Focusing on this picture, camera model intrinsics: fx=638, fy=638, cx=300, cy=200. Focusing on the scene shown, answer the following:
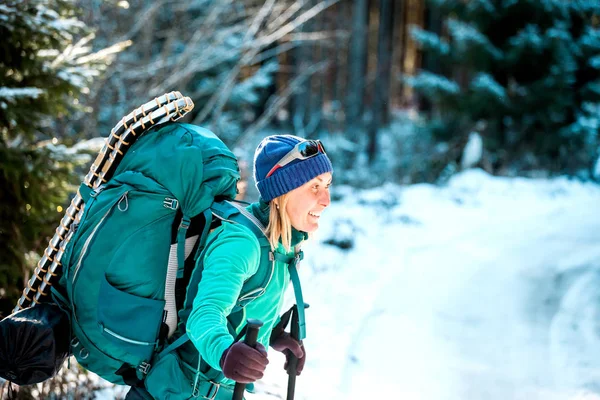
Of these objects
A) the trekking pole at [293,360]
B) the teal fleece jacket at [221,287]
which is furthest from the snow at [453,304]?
the teal fleece jacket at [221,287]

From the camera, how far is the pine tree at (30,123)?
363 cm

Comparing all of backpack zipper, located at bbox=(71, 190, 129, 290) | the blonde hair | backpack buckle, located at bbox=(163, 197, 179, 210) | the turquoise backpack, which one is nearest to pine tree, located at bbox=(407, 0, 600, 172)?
the blonde hair

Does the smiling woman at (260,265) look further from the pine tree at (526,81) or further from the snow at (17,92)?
the pine tree at (526,81)

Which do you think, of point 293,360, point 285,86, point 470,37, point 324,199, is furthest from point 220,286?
point 285,86

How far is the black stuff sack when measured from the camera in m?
2.12

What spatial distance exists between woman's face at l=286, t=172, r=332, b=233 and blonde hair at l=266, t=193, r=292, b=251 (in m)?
0.03

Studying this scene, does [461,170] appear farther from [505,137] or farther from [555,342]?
[555,342]

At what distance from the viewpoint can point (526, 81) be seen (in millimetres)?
14078

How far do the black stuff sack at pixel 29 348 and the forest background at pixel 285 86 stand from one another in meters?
1.52

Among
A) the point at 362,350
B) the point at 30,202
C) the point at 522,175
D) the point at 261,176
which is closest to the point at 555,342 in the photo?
the point at 362,350

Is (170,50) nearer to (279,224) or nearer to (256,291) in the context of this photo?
(279,224)

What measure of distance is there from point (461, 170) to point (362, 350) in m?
9.21

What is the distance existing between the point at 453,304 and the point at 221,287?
4.36m

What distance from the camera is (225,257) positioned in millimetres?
2080
